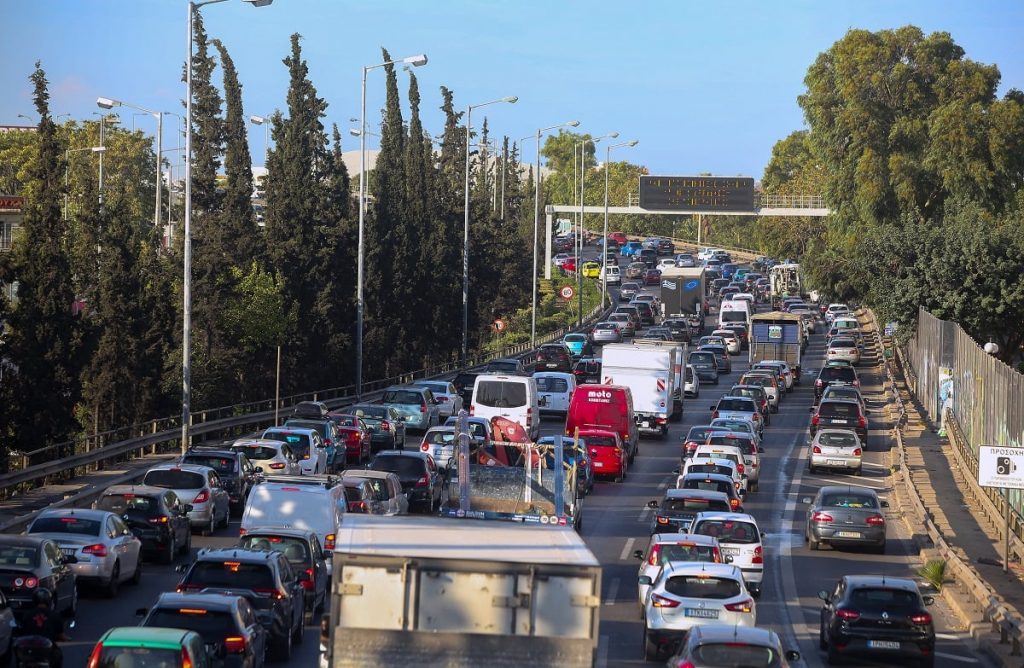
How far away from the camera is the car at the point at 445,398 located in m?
52.3

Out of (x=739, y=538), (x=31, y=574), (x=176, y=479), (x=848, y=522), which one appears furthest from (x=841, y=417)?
(x=31, y=574)

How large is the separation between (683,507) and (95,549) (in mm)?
11116

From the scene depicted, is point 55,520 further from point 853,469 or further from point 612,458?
point 853,469

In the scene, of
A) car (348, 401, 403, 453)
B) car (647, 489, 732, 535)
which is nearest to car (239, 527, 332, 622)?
car (647, 489, 732, 535)

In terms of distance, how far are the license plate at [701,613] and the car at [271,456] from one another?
16.3 metres

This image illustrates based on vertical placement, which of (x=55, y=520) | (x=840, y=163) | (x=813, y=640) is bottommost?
(x=813, y=640)

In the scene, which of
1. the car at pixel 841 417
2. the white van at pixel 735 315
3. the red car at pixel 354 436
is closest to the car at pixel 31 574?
the red car at pixel 354 436

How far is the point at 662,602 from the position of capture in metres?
20.1

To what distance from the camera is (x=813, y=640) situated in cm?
2312

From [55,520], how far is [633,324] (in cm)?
7242

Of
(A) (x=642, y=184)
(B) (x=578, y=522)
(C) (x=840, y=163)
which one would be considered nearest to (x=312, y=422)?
(B) (x=578, y=522)

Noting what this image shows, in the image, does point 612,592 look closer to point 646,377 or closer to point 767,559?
point 767,559

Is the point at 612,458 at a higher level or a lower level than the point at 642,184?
lower

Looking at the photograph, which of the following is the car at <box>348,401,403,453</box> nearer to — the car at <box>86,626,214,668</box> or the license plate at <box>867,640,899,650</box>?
the license plate at <box>867,640,899,650</box>
